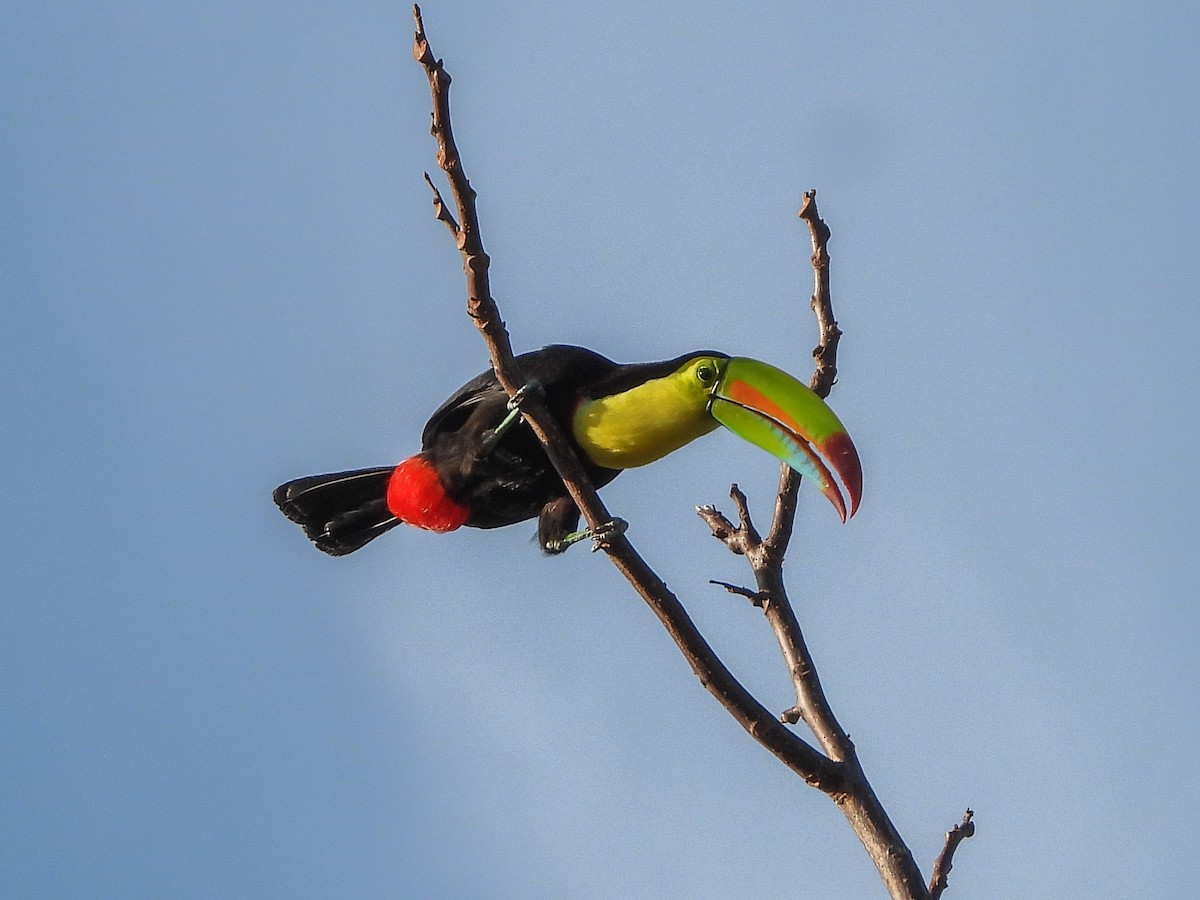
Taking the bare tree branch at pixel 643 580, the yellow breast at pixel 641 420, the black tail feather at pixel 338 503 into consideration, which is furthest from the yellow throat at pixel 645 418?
the black tail feather at pixel 338 503

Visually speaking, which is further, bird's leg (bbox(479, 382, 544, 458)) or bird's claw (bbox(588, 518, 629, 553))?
bird's leg (bbox(479, 382, 544, 458))

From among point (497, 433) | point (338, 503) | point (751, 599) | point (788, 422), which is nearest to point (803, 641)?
point (751, 599)

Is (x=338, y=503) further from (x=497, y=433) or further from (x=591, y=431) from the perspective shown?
(x=591, y=431)

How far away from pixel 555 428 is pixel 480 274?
83 cm

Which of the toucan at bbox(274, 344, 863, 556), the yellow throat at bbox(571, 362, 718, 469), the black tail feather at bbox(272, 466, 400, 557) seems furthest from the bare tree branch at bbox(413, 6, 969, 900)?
the black tail feather at bbox(272, 466, 400, 557)

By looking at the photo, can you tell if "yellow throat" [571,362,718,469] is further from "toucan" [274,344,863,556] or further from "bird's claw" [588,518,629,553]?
"bird's claw" [588,518,629,553]

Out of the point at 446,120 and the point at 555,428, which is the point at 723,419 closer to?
the point at 555,428

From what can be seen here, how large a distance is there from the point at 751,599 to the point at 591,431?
1.04 m

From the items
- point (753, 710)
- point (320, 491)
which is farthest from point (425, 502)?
point (753, 710)

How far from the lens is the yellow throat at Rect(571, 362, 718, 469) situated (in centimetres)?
559

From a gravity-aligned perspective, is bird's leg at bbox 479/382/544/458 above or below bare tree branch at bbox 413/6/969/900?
above

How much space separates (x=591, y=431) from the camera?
5648mm

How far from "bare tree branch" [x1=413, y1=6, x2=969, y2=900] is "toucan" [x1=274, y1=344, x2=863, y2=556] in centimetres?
39

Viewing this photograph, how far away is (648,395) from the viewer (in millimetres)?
5613
